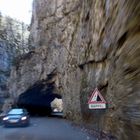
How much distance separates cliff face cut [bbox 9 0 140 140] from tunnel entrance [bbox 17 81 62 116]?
0.98 meters

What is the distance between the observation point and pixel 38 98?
4638cm

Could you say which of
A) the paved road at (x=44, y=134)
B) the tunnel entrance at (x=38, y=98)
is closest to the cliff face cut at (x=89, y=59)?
the tunnel entrance at (x=38, y=98)

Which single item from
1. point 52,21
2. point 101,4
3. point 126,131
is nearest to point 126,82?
point 126,131

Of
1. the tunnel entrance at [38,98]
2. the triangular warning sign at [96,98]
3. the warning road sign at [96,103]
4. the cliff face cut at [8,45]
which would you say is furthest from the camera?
the cliff face cut at [8,45]

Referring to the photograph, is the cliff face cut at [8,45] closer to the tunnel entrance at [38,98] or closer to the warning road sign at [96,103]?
the tunnel entrance at [38,98]

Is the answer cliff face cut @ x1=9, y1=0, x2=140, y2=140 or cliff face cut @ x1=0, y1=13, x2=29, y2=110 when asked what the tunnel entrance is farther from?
cliff face cut @ x1=0, y1=13, x2=29, y2=110

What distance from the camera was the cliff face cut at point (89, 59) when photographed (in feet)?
22.7

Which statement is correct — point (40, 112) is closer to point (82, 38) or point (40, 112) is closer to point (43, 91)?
point (43, 91)

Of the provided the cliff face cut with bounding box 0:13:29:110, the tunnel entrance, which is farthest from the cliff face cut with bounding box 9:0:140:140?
the cliff face cut with bounding box 0:13:29:110

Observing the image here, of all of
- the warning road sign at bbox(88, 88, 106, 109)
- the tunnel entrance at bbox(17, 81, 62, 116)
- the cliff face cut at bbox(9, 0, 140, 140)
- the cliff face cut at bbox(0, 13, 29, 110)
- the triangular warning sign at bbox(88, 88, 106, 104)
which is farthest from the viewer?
the cliff face cut at bbox(0, 13, 29, 110)

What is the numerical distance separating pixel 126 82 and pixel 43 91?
118 ft

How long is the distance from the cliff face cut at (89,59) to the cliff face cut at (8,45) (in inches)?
202

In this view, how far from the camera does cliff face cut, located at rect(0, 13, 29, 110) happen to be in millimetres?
49344

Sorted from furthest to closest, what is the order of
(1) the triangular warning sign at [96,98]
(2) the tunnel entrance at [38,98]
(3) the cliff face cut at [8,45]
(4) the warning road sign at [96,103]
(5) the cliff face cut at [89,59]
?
1. (3) the cliff face cut at [8,45]
2. (2) the tunnel entrance at [38,98]
3. (1) the triangular warning sign at [96,98]
4. (4) the warning road sign at [96,103]
5. (5) the cliff face cut at [89,59]
